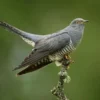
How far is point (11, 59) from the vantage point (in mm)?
7715

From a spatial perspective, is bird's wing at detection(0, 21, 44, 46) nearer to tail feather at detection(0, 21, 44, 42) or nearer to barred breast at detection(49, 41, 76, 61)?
tail feather at detection(0, 21, 44, 42)

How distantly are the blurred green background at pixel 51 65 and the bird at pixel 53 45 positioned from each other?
2732 millimetres

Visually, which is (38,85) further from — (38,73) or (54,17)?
(54,17)

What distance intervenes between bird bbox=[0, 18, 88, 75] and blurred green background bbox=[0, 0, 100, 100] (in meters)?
2.73

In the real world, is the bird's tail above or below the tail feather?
below

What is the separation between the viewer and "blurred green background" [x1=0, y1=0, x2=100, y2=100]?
7.63 m

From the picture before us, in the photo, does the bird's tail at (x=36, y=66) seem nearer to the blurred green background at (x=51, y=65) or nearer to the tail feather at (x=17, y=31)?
the tail feather at (x=17, y=31)

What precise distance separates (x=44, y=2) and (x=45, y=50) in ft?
13.3

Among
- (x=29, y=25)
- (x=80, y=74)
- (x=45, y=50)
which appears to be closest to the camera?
(x=45, y=50)

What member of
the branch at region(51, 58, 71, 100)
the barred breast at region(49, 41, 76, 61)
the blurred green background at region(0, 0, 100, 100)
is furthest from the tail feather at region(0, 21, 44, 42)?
the blurred green background at region(0, 0, 100, 100)

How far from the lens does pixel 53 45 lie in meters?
4.67

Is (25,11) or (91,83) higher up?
(25,11)

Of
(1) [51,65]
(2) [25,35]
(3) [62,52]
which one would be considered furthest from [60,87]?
(1) [51,65]

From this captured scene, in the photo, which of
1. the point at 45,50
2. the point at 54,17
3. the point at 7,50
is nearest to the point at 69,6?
the point at 54,17
